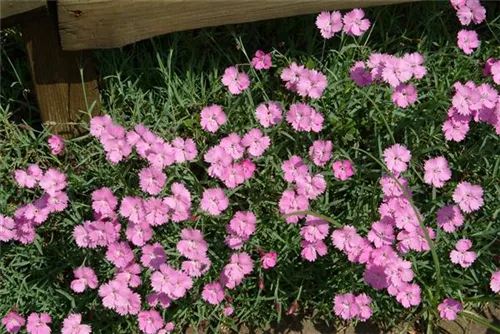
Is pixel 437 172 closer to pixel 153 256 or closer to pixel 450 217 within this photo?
pixel 450 217

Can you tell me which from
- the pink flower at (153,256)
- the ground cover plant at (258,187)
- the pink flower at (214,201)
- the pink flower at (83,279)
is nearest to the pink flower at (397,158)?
the ground cover plant at (258,187)

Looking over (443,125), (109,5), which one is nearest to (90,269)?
(109,5)

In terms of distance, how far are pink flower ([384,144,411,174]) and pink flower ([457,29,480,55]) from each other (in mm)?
632

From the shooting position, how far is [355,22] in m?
2.70

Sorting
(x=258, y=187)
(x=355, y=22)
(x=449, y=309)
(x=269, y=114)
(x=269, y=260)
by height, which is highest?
(x=355, y=22)

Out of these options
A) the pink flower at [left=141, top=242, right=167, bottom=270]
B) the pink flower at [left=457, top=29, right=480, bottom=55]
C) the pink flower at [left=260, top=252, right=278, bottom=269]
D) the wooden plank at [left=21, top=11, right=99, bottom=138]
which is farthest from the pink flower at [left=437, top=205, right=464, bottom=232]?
the wooden plank at [left=21, top=11, right=99, bottom=138]

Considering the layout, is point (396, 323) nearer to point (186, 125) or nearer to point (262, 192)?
point (262, 192)

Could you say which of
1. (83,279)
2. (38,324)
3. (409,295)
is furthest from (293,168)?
(38,324)

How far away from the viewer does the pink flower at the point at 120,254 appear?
232 centimetres

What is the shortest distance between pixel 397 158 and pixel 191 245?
858 millimetres

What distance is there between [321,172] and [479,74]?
0.89 meters

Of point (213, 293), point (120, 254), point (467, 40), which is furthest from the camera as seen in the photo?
point (467, 40)

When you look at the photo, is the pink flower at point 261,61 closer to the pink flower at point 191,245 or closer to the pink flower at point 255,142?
the pink flower at point 255,142

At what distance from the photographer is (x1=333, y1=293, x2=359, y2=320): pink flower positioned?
2453 mm
